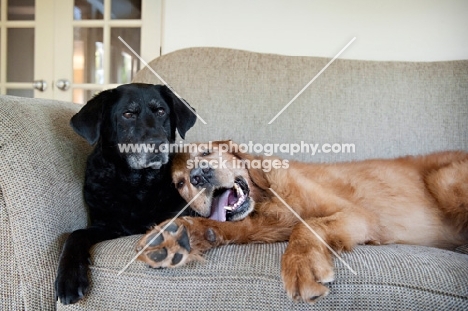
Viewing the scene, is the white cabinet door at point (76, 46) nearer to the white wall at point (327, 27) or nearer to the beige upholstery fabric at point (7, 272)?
the white wall at point (327, 27)

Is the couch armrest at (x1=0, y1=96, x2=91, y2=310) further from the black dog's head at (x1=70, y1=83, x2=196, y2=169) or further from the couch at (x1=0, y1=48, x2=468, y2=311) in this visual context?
the black dog's head at (x1=70, y1=83, x2=196, y2=169)

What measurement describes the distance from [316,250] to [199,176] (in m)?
0.69

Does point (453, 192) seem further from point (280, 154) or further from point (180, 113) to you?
point (180, 113)

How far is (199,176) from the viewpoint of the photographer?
1842mm

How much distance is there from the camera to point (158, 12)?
3.41m

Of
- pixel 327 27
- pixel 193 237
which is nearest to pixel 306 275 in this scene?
pixel 193 237

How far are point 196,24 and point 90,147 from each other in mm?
1457

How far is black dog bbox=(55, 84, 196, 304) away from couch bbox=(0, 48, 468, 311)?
0.29ft

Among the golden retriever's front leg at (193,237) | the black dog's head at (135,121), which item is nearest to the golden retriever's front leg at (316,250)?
the golden retriever's front leg at (193,237)

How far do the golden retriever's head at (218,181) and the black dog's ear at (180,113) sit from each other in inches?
4.1

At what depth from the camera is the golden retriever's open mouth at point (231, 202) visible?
179 centimetres

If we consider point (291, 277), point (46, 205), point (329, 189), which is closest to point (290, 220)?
point (329, 189)

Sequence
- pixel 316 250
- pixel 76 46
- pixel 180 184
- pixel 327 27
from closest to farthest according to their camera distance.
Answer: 1. pixel 316 250
2. pixel 180 184
3. pixel 327 27
4. pixel 76 46

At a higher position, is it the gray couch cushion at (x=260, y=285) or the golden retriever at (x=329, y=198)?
the golden retriever at (x=329, y=198)
